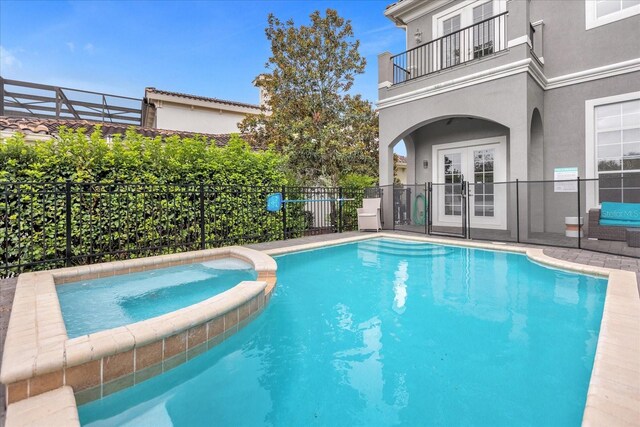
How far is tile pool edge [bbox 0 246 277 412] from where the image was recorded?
2117 millimetres

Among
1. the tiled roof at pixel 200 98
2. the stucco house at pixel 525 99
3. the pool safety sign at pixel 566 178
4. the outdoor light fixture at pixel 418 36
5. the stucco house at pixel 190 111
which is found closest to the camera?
the stucco house at pixel 525 99

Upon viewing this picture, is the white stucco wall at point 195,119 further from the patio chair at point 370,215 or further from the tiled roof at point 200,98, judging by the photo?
the patio chair at point 370,215

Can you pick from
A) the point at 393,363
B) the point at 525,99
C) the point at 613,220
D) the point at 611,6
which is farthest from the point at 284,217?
the point at 611,6

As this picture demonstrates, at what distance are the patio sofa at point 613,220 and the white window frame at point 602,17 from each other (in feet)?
14.5

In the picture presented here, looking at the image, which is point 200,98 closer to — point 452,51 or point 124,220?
point 452,51

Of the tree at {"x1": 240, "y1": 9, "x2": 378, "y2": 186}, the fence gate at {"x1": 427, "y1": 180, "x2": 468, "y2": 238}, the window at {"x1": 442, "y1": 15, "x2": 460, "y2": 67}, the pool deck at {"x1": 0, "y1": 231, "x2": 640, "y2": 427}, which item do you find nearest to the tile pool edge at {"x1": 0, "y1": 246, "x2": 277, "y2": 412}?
the pool deck at {"x1": 0, "y1": 231, "x2": 640, "y2": 427}

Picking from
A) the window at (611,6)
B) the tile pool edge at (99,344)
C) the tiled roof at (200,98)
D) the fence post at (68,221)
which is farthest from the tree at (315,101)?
the tile pool edge at (99,344)

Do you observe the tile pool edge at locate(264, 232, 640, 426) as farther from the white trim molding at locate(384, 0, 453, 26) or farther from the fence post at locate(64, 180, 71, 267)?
the white trim molding at locate(384, 0, 453, 26)

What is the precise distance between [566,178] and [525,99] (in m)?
2.49

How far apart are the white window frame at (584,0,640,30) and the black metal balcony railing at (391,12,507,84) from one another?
5.98 feet

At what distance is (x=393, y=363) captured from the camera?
2.87m

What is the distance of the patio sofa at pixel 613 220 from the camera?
731 cm

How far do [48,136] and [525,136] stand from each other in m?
11.6

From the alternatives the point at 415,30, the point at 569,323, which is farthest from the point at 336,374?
the point at 415,30
